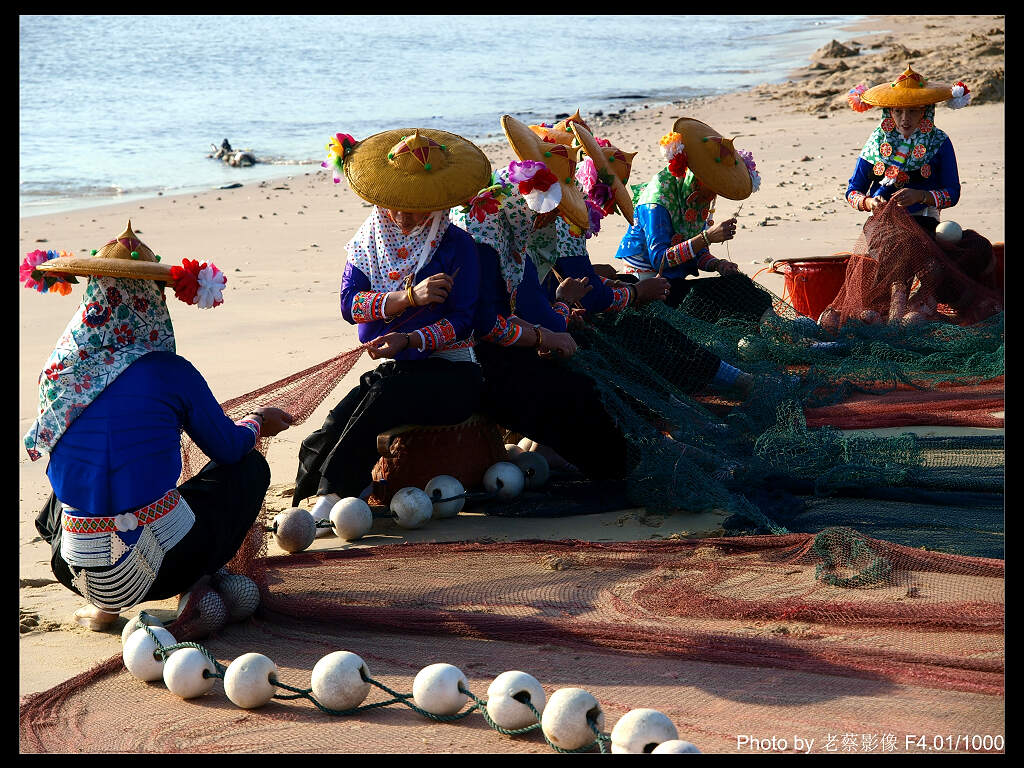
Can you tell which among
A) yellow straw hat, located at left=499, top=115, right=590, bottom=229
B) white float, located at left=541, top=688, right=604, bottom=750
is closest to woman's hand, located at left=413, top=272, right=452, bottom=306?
yellow straw hat, located at left=499, top=115, right=590, bottom=229

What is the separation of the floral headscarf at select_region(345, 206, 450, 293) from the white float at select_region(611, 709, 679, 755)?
2610mm

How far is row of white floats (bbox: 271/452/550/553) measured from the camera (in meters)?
4.68

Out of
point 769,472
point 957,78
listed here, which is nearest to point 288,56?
point 957,78

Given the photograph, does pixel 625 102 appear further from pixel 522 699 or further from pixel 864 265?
pixel 522 699

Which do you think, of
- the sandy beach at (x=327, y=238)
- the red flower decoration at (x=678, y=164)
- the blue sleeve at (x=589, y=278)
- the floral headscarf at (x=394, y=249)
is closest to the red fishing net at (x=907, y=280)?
the sandy beach at (x=327, y=238)

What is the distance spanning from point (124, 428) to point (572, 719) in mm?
1711

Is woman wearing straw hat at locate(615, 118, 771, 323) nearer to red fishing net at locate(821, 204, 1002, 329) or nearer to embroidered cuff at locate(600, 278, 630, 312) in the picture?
red fishing net at locate(821, 204, 1002, 329)

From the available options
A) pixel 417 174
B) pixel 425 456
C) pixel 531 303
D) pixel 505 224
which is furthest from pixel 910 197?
pixel 425 456

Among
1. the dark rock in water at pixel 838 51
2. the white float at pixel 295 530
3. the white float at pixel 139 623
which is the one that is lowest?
the white float at pixel 139 623

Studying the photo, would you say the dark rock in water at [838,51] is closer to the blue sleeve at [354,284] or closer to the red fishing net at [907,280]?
the red fishing net at [907,280]

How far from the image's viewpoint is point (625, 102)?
26.3m

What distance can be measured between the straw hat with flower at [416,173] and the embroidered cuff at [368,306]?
38 cm

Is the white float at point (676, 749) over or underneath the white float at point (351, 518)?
underneath

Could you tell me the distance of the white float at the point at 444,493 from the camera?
16.6ft
